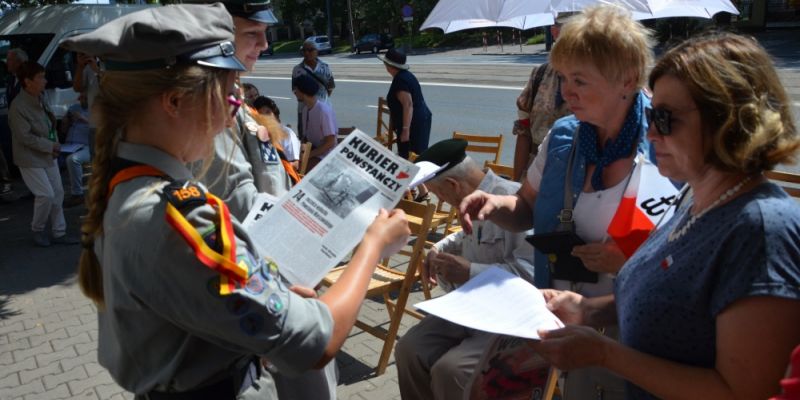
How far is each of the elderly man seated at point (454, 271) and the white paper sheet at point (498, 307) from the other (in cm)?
37

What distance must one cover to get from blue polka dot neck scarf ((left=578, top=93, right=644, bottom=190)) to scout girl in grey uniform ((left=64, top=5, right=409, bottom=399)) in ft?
4.23

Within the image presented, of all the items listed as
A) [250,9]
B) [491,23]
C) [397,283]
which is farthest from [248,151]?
[491,23]

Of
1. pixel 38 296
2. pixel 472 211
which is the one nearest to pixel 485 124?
pixel 38 296

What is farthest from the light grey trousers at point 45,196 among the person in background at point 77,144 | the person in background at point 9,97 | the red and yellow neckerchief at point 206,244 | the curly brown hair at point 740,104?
the curly brown hair at point 740,104

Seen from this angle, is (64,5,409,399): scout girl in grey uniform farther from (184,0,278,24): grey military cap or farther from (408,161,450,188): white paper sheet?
(408,161,450,188): white paper sheet

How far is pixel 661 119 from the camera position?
1.70 m

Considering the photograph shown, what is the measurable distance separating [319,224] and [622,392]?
1125 millimetres

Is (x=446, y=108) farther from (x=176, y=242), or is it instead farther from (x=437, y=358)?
(x=176, y=242)

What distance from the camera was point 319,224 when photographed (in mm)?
1864

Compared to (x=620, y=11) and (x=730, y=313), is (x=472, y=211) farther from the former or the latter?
(x=730, y=313)

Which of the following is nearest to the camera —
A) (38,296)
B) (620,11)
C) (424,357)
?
(620,11)

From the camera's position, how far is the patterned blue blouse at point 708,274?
1.44 meters

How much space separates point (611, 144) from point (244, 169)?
131cm

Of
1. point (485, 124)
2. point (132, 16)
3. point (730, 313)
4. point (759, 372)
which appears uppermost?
point (132, 16)
